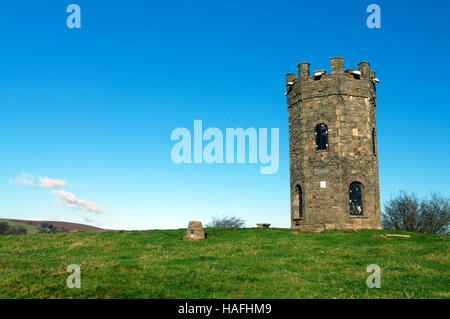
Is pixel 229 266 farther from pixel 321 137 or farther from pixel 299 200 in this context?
pixel 321 137

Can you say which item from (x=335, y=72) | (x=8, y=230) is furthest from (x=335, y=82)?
(x=8, y=230)

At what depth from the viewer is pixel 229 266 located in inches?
593

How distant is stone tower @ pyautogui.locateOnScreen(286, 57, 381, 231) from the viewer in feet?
89.8

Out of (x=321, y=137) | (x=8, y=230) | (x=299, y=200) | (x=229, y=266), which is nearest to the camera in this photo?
(x=229, y=266)

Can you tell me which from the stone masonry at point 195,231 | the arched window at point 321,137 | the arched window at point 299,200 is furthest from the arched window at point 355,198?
the stone masonry at point 195,231

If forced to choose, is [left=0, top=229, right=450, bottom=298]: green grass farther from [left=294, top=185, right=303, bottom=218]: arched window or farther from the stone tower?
[left=294, top=185, right=303, bottom=218]: arched window

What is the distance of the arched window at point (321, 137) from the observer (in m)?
28.2

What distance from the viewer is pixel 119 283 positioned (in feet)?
40.2

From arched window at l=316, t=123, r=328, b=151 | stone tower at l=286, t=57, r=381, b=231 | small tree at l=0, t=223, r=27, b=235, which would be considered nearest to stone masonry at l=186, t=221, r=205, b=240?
stone tower at l=286, t=57, r=381, b=231

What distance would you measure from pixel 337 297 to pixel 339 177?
1750 centimetres

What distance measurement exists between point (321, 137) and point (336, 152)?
160 centimetres

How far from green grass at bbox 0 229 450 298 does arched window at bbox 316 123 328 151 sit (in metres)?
6.76

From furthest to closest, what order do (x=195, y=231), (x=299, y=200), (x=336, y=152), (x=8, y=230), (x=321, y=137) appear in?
(x=8, y=230) < (x=299, y=200) < (x=321, y=137) < (x=336, y=152) < (x=195, y=231)
